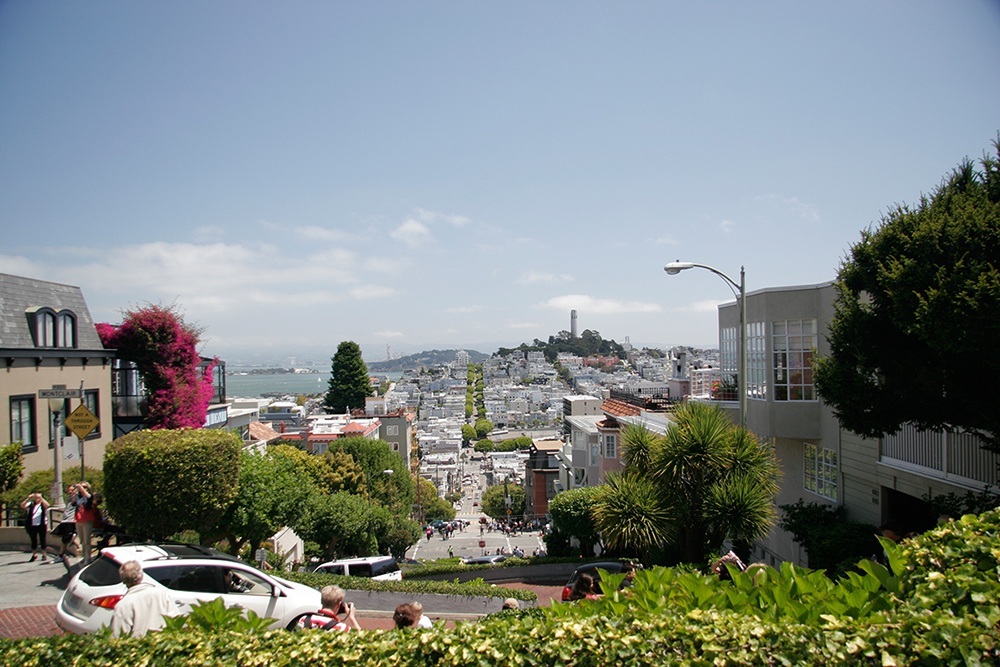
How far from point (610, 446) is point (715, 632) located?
36353 mm

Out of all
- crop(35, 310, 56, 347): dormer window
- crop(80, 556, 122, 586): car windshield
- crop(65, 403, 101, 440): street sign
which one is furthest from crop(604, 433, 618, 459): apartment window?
crop(80, 556, 122, 586): car windshield

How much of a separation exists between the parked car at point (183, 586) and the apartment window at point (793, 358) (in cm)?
1288

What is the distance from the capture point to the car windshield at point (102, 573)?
8.47 m

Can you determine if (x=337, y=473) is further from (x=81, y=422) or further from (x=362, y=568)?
(x=81, y=422)

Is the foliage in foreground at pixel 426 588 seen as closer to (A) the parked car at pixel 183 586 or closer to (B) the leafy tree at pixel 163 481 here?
(B) the leafy tree at pixel 163 481

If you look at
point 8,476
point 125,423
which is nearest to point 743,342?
point 8,476

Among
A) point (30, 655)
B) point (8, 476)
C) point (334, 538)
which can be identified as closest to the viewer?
point (30, 655)

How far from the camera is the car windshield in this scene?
27.8 feet

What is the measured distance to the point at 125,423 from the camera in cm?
2858

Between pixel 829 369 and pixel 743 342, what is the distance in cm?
223

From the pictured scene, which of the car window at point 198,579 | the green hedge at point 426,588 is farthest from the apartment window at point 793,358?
the car window at point 198,579

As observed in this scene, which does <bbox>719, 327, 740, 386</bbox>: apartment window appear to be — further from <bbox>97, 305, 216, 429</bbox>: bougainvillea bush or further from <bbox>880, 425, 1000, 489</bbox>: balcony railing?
<bbox>97, 305, 216, 429</bbox>: bougainvillea bush

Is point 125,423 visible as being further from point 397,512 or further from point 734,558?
point 734,558

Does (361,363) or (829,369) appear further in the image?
(361,363)
